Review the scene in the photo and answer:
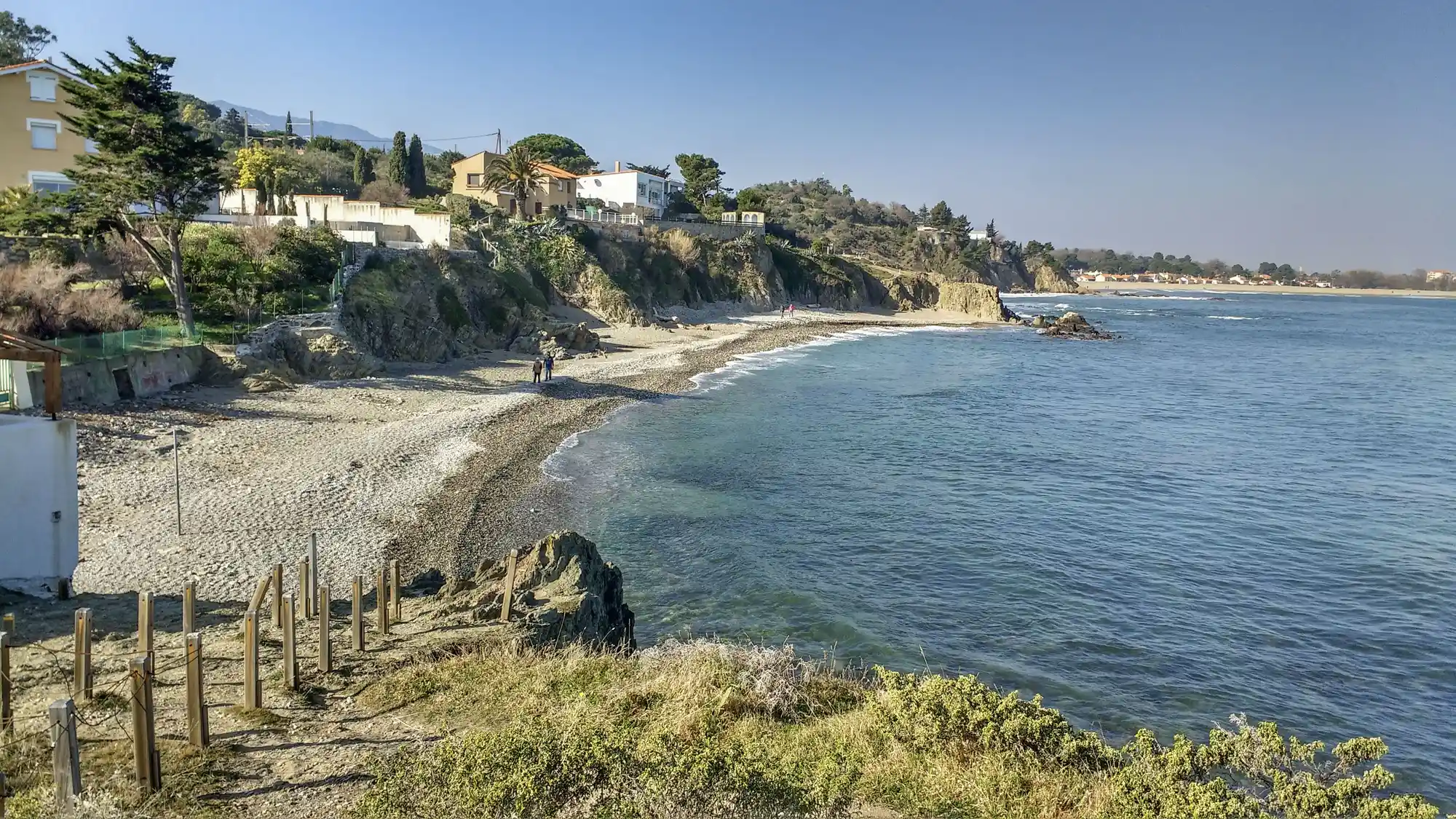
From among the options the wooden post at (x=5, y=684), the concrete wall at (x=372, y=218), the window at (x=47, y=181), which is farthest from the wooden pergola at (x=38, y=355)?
the concrete wall at (x=372, y=218)

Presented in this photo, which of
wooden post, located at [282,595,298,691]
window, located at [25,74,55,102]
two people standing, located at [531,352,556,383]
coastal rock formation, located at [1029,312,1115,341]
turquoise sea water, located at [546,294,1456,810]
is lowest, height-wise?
turquoise sea water, located at [546,294,1456,810]

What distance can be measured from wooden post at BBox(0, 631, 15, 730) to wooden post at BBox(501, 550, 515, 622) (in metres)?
5.54

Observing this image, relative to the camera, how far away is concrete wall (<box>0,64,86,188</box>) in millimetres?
36062

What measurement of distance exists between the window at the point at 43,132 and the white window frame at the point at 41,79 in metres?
0.87

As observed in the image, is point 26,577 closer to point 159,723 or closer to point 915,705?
point 159,723

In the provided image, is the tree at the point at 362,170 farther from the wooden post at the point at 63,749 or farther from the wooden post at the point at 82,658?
the wooden post at the point at 63,749

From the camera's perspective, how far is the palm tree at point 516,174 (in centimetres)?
6444

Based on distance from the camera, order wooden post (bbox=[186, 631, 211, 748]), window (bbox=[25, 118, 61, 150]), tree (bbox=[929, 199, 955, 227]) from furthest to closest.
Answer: tree (bbox=[929, 199, 955, 227])
window (bbox=[25, 118, 61, 150])
wooden post (bbox=[186, 631, 211, 748])

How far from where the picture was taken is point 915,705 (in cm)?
962

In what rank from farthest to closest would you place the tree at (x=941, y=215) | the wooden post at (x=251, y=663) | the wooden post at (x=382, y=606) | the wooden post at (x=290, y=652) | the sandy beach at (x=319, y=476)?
the tree at (x=941, y=215) < the sandy beach at (x=319, y=476) < the wooden post at (x=382, y=606) < the wooden post at (x=290, y=652) < the wooden post at (x=251, y=663)

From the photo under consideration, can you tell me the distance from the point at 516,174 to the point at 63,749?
203 feet

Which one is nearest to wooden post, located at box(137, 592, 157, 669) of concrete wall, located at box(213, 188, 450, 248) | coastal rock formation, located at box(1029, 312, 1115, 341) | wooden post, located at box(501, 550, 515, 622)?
wooden post, located at box(501, 550, 515, 622)

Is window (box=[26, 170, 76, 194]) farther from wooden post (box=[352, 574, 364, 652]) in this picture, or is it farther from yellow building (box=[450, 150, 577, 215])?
wooden post (box=[352, 574, 364, 652])

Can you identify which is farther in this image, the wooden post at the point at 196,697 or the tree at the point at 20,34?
the tree at the point at 20,34
